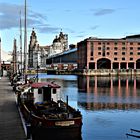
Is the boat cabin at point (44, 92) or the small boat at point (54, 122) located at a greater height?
the boat cabin at point (44, 92)

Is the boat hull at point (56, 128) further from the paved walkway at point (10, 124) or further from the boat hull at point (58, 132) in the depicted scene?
the paved walkway at point (10, 124)

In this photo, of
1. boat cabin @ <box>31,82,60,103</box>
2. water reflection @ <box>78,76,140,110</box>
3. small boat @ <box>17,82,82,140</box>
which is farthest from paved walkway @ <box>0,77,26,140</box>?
water reflection @ <box>78,76,140,110</box>

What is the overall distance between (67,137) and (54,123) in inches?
74.5

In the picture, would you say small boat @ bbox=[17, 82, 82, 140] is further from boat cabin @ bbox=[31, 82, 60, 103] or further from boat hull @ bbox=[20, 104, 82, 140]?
boat cabin @ bbox=[31, 82, 60, 103]

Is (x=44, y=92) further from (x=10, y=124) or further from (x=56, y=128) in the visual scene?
(x=56, y=128)

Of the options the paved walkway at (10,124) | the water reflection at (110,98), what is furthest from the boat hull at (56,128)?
the water reflection at (110,98)

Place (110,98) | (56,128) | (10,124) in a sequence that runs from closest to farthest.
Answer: (56,128) < (10,124) < (110,98)

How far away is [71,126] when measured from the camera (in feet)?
100

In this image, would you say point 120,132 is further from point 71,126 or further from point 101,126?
point 71,126

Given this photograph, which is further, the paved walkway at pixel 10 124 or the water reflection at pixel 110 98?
the water reflection at pixel 110 98

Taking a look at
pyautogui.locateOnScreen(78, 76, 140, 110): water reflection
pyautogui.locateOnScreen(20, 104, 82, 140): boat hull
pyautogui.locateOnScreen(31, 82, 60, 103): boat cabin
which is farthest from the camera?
pyautogui.locateOnScreen(78, 76, 140, 110): water reflection

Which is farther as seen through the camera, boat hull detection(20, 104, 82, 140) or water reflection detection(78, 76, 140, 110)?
water reflection detection(78, 76, 140, 110)

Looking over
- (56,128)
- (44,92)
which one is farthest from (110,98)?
(56,128)

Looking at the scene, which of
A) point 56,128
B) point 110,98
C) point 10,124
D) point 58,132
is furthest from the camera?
point 110,98
